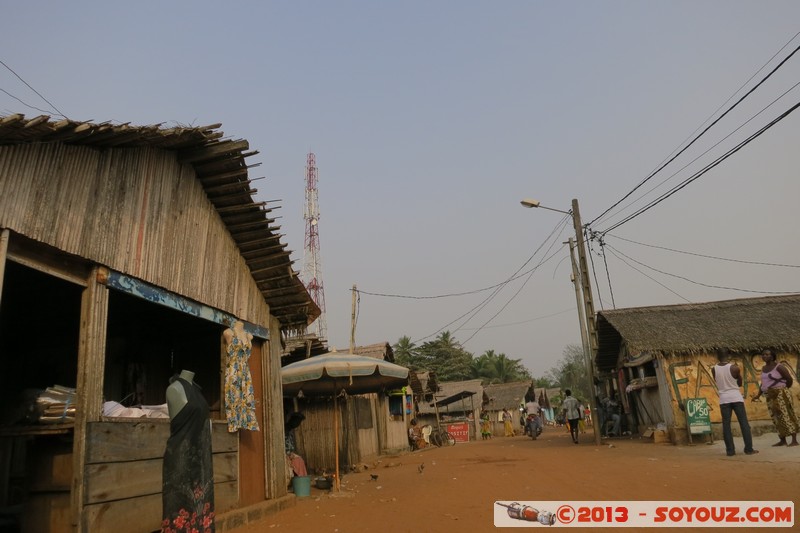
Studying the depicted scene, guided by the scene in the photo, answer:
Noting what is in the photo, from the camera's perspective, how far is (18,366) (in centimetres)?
902

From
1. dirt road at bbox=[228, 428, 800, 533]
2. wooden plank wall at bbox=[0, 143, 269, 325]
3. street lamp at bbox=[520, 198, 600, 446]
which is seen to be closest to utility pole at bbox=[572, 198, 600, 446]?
street lamp at bbox=[520, 198, 600, 446]

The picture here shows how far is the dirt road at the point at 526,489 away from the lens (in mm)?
6340

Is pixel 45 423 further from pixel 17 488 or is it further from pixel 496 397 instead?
pixel 496 397

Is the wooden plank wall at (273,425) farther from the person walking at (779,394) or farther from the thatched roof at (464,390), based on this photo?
the thatched roof at (464,390)

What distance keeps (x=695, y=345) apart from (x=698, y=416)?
2339mm

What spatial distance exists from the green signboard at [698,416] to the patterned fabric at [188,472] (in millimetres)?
12855

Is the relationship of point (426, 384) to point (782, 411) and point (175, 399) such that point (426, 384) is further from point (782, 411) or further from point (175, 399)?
point (175, 399)

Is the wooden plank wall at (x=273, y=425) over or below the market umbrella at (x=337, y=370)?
below

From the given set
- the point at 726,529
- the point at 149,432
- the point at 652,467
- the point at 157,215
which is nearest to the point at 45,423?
the point at 149,432

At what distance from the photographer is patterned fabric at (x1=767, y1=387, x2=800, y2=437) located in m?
9.39

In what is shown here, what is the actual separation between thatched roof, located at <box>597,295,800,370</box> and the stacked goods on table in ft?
46.4

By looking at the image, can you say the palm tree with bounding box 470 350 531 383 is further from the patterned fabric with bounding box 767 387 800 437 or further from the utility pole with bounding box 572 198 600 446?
the patterned fabric with bounding box 767 387 800 437

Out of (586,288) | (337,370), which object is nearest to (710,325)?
(586,288)

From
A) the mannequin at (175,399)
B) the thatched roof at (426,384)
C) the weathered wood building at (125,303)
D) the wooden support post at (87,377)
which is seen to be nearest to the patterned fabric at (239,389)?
the weathered wood building at (125,303)
